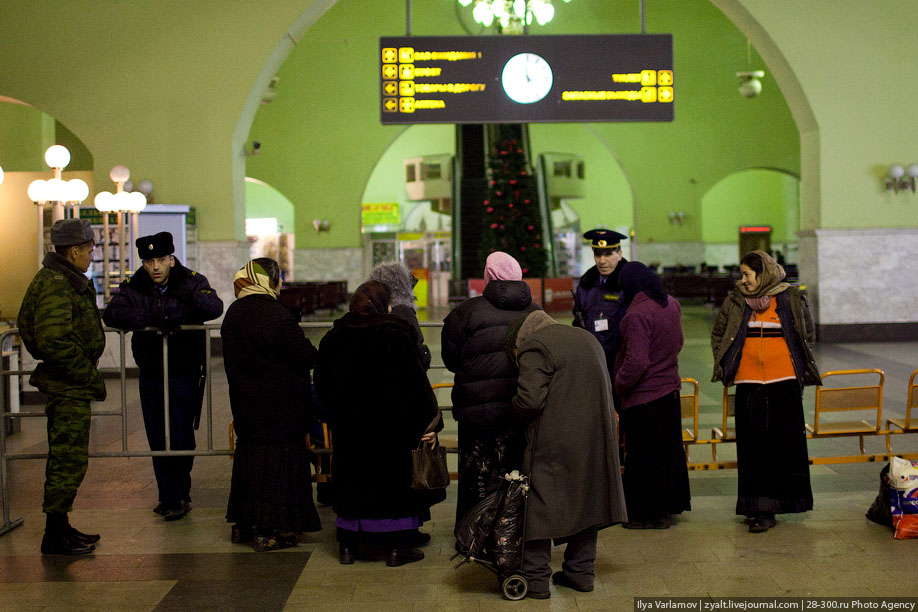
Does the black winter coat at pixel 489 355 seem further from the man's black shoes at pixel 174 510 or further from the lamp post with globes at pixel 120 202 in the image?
the lamp post with globes at pixel 120 202

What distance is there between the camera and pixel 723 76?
23.6m

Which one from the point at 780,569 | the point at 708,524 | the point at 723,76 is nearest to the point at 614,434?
the point at 780,569

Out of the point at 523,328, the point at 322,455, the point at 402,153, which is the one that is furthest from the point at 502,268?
the point at 402,153

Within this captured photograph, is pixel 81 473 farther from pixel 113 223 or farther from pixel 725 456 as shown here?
pixel 113 223

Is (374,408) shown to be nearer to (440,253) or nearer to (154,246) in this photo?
(154,246)

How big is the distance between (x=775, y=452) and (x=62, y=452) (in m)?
3.43

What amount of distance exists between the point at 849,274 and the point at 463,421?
10.0 metres

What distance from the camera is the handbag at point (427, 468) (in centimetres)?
391

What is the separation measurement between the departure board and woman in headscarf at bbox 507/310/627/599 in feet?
20.8

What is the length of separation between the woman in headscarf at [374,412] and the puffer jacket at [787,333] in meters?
1.52

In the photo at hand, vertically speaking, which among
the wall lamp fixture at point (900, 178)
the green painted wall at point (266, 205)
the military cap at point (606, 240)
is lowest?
the military cap at point (606, 240)

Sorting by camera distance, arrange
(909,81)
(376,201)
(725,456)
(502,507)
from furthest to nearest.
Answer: (376,201)
(909,81)
(725,456)
(502,507)

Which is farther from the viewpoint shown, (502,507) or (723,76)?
(723,76)

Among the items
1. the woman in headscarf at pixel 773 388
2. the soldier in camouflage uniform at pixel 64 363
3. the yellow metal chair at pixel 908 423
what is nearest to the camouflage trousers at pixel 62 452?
the soldier in camouflage uniform at pixel 64 363
